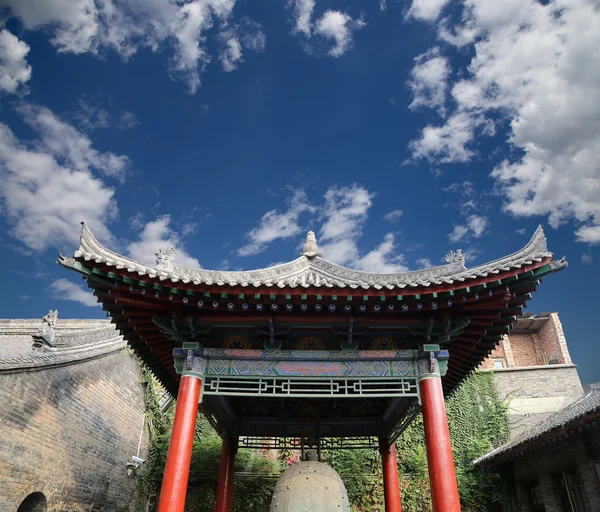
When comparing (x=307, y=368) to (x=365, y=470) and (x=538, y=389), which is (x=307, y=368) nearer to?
(x=365, y=470)

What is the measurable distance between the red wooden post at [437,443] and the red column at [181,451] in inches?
135

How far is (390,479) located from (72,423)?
7574 mm

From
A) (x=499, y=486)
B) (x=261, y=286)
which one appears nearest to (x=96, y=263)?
(x=261, y=286)

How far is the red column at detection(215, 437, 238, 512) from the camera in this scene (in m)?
9.68

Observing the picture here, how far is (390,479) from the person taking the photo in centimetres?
980

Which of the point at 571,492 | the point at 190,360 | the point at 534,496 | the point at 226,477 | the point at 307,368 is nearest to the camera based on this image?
the point at 190,360

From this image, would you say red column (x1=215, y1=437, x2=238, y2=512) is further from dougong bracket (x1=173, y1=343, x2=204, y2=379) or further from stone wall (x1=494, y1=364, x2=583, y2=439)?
stone wall (x1=494, y1=364, x2=583, y2=439)

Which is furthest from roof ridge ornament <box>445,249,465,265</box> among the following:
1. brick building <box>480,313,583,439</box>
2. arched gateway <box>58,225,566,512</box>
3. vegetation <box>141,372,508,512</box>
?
brick building <box>480,313,583,439</box>

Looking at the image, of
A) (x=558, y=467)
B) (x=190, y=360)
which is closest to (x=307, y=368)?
(x=190, y=360)

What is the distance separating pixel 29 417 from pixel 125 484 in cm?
523

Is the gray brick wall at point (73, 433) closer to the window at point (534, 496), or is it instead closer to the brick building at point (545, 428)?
the brick building at point (545, 428)

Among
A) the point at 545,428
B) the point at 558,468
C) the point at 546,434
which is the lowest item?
the point at 558,468

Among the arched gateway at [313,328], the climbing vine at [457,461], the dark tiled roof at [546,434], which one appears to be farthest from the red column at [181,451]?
the climbing vine at [457,461]

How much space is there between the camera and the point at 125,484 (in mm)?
13508
